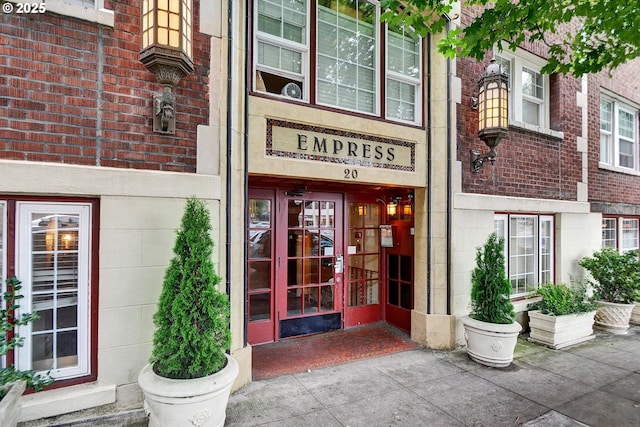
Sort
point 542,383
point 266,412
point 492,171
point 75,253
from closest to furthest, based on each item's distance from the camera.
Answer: point 75,253
point 266,412
point 542,383
point 492,171

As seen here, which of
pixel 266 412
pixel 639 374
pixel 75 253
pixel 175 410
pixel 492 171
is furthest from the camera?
pixel 492 171

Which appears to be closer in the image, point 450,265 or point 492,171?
point 450,265

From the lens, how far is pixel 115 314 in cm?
322

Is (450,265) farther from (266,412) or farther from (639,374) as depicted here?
(266,412)

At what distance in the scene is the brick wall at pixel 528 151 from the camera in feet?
18.0

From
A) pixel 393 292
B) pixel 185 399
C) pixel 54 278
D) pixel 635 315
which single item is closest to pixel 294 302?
pixel 393 292

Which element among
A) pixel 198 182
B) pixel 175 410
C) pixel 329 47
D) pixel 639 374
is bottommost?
pixel 639 374

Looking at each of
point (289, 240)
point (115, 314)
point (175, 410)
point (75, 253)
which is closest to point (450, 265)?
point (289, 240)

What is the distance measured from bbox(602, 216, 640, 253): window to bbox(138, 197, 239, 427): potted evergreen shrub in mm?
8845

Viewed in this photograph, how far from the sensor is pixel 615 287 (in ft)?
20.9

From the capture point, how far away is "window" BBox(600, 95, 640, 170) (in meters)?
8.02

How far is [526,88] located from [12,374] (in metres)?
8.50

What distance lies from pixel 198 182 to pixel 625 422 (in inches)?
197

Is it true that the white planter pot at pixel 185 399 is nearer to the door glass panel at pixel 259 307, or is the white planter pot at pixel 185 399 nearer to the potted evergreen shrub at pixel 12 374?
the potted evergreen shrub at pixel 12 374
